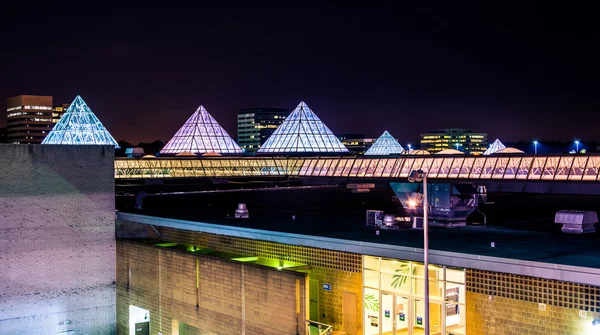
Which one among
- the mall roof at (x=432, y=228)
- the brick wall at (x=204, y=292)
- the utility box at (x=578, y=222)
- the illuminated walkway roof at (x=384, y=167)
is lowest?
the brick wall at (x=204, y=292)

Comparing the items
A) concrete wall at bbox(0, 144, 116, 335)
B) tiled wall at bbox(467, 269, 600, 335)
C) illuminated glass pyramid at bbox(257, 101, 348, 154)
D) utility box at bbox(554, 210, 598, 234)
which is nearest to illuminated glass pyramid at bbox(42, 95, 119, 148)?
illuminated glass pyramid at bbox(257, 101, 348, 154)

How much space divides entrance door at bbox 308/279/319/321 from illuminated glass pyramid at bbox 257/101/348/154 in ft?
330

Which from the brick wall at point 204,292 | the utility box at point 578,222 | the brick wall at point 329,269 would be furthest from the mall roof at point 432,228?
the brick wall at point 204,292

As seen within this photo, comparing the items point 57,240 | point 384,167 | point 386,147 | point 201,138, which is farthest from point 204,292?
point 386,147

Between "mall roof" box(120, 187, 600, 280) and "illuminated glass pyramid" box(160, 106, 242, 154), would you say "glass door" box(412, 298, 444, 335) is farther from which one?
"illuminated glass pyramid" box(160, 106, 242, 154)

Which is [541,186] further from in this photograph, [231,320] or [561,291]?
[561,291]

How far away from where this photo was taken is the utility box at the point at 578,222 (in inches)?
802

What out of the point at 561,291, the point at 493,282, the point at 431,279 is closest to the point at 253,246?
the point at 431,279

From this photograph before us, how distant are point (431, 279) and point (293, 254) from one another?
5.44 meters

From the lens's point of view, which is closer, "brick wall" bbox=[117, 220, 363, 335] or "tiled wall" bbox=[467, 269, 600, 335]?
"tiled wall" bbox=[467, 269, 600, 335]

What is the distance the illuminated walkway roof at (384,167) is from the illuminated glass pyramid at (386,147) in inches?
3139

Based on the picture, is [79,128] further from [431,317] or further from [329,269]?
[431,317]

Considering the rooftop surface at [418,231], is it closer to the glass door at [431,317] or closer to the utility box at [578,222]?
the utility box at [578,222]

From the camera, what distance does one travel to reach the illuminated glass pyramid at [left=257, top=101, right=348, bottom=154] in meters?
122
